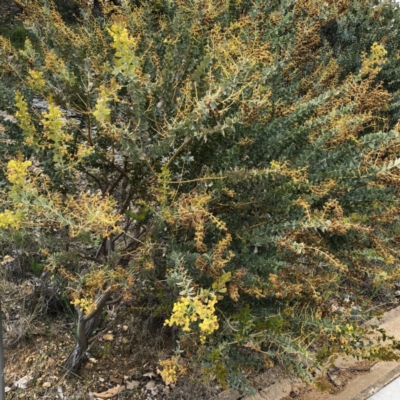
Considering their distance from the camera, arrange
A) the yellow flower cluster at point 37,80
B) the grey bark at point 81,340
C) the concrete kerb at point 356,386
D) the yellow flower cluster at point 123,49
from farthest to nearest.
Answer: the concrete kerb at point 356,386 → the grey bark at point 81,340 → the yellow flower cluster at point 37,80 → the yellow flower cluster at point 123,49

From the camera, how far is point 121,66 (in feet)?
5.43

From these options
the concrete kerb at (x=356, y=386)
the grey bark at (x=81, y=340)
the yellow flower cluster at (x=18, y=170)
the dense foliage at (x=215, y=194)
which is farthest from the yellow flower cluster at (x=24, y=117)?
the concrete kerb at (x=356, y=386)

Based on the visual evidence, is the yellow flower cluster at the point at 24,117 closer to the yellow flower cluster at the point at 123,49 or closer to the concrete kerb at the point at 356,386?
the yellow flower cluster at the point at 123,49

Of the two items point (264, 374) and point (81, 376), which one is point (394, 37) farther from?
point (81, 376)

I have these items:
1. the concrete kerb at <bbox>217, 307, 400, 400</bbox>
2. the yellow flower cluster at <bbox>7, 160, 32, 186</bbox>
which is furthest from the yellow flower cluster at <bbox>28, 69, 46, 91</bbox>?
the concrete kerb at <bbox>217, 307, 400, 400</bbox>

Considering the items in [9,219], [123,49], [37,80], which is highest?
[123,49]

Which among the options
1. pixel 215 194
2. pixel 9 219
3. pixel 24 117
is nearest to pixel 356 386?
pixel 215 194

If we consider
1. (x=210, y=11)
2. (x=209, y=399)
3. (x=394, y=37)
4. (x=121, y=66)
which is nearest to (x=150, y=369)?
(x=209, y=399)

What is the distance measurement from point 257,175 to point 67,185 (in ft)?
2.79

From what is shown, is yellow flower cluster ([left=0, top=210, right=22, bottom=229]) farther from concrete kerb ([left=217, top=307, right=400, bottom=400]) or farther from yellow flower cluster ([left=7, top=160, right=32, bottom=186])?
concrete kerb ([left=217, top=307, right=400, bottom=400])

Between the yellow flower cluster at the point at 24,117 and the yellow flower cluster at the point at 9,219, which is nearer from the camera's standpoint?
the yellow flower cluster at the point at 9,219

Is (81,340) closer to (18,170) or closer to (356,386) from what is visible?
(18,170)

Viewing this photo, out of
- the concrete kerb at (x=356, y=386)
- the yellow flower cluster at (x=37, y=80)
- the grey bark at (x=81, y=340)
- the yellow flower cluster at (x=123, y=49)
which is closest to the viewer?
the yellow flower cluster at (x=123, y=49)

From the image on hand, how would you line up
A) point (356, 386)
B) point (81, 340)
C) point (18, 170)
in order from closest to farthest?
1. point (18, 170)
2. point (81, 340)
3. point (356, 386)
